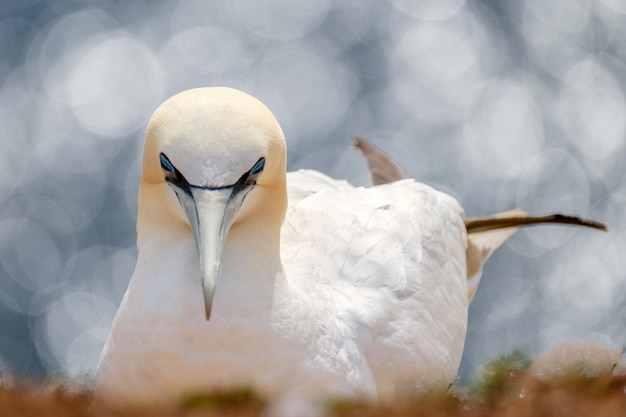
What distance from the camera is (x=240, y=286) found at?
397 centimetres

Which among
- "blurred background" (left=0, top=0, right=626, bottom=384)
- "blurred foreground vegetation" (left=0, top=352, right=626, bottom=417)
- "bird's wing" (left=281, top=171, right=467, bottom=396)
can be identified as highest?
"blurred foreground vegetation" (left=0, top=352, right=626, bottom=417)

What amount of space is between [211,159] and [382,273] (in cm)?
142

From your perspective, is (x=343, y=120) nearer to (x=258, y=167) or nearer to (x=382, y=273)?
(x=382, y=273)

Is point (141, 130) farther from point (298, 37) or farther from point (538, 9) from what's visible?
point (538, 9)

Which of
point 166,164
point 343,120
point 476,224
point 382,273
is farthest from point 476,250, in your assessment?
point 343,120

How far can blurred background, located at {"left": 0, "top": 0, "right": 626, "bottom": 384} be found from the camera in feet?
45.1

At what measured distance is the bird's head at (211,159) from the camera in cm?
364

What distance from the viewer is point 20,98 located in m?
15.7

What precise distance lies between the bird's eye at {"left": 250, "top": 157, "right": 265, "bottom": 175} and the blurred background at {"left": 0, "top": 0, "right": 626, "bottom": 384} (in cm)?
886

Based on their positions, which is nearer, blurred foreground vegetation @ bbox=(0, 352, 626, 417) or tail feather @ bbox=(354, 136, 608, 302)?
blurred foreground vegetation @ bbox=(0, 352, 626, 417)

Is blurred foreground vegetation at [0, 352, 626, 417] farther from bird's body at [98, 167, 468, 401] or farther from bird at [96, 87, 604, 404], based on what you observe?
bird at [96, 87, 604, 404]

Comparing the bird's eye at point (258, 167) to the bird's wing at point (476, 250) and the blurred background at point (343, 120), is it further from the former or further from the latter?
the blurred background at point (343, 120)

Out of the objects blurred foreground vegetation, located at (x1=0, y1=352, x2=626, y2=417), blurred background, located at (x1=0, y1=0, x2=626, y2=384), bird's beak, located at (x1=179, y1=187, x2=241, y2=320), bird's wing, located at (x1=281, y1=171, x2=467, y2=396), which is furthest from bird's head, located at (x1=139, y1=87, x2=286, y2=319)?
blurred background, located at (x1=0, y1=0, x2=626, y2=384)

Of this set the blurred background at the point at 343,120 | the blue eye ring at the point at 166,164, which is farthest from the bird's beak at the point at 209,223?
the blurred background at the point at 343,120
